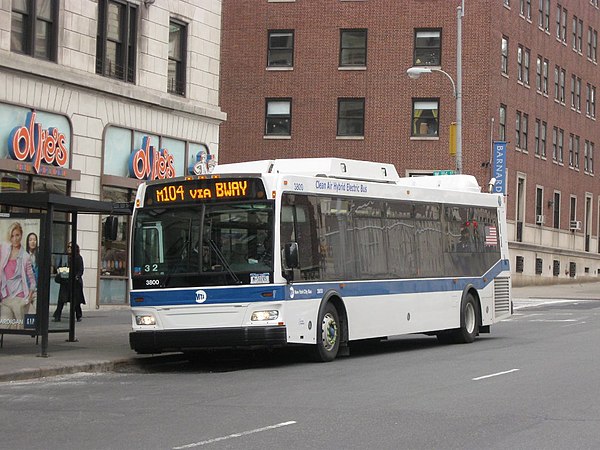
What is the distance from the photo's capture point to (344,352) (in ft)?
62.2

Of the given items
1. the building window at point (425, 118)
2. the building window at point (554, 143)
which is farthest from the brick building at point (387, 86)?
the building window at point (554, 143)

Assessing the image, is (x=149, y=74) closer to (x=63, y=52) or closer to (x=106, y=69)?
(x=106, y=69)

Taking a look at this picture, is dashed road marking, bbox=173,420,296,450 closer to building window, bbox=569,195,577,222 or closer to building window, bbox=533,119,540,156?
building window, bbox=533,119,540,156

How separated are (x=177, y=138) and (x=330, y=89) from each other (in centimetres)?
2192

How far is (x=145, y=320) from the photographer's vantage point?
56.7ft

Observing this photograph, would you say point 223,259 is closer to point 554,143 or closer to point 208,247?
point 208,247

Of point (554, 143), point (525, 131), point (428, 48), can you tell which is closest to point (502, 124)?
point (525, 131)

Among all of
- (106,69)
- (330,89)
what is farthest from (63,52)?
(330,89)

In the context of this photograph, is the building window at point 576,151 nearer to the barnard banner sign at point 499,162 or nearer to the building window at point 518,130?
the building window at point 518,130

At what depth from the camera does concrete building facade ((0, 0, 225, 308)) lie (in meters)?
25.9

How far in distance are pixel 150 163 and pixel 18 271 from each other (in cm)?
1308

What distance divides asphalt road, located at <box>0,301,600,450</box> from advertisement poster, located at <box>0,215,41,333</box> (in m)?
1.97

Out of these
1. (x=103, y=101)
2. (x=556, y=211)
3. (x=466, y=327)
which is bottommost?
(x=466, y=327)

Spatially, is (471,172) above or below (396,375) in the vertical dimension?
above
